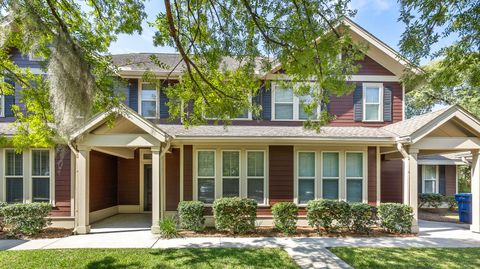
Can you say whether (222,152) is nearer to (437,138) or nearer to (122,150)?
(122,150)

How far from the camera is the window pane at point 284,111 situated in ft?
33.5

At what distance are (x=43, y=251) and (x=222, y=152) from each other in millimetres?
5377

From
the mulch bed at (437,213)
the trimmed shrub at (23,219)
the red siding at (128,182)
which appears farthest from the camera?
the mulch bed at (437,213)

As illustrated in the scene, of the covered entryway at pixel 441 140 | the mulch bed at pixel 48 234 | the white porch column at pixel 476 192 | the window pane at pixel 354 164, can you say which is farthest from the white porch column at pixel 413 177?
the mulch bed at pixel 48 234

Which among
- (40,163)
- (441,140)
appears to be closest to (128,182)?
(40,163)

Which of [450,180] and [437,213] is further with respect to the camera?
[450,180]

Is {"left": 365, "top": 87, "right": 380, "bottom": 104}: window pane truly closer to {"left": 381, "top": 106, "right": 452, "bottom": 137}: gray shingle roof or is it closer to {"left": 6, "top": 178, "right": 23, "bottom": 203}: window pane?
{"left": 381, "top": 106, "right": 452, "bottom": 137}: gray shingle roof

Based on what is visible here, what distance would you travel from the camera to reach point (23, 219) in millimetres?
7684

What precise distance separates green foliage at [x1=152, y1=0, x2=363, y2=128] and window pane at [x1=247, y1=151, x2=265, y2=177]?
2339mm

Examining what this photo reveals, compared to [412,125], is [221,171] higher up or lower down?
lower down

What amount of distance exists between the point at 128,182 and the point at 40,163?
323 centimetres

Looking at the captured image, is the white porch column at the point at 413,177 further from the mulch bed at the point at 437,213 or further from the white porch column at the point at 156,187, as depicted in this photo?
the white porch column at the point at 156,187

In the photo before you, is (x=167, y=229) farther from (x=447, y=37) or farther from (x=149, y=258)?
(x=447, y=37)

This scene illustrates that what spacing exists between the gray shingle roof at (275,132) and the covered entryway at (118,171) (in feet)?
3.50
